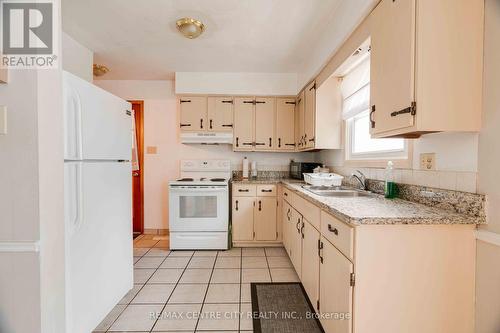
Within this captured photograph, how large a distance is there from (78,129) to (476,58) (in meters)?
2.14

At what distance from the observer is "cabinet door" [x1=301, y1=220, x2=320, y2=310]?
63.7 inches

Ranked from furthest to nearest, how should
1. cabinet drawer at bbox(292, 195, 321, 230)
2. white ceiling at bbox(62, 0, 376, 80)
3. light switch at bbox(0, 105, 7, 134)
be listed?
white ceiling at bbox(62, 0, 376, 80), cabinet drawer at bbox(292, 195, 321, 230), light switch at bbox(0, 105, 7, 134)

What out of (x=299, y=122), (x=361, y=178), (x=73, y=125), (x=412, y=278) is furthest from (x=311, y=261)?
(x=299, y=122)

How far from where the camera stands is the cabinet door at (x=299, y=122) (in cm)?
Answer: 311

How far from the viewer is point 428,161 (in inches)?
Result: 55.0

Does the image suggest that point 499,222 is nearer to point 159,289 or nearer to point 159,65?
point 159,289

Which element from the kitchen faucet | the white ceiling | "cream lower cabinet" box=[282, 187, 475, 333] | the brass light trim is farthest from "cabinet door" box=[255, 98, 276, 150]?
"cream lower cabinet" box=[282, 187, 475, 333]

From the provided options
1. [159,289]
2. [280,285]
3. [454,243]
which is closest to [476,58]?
[454,243]

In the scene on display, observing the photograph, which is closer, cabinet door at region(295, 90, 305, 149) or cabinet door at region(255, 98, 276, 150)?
cabinet door at region(295, 90, 305, 149)

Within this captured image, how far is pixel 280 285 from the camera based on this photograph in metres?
2.16

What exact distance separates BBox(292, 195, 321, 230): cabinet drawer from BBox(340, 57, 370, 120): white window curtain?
100cm

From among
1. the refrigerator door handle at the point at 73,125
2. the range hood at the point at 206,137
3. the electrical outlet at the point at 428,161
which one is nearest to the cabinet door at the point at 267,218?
the range hood at the point at 206,137

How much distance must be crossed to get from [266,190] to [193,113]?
5.00ft

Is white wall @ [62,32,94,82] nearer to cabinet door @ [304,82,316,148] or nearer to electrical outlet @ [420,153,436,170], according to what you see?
cabinet door @ [304,82,316,148]
